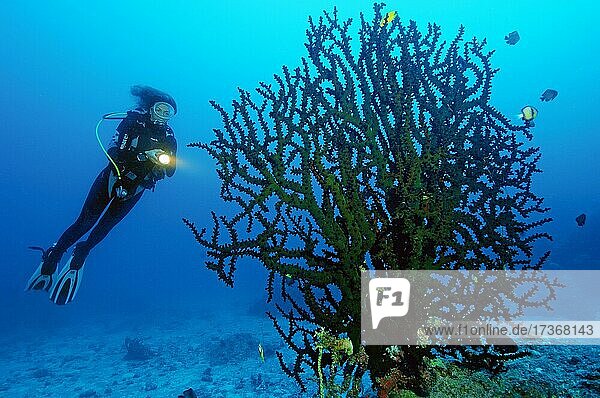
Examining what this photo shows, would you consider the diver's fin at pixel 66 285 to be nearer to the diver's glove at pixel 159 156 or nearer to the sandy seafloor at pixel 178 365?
the diver's glove at pixel 159 156

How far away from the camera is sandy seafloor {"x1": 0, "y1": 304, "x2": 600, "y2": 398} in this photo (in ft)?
12.7

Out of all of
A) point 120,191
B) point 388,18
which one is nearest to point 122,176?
point 120,191

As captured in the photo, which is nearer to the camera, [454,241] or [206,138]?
[454,241]

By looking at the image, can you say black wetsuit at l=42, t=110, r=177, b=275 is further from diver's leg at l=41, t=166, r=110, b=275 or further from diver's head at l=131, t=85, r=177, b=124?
diver's head at l=131, t=85, r=177, b=124

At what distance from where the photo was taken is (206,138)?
124 meters

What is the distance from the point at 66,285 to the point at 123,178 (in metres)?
2.67

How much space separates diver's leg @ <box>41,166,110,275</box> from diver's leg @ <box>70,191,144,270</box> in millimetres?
138

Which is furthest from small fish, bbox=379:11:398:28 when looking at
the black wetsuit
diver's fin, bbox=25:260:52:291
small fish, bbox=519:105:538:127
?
diver's fin, bbox=25:260:52:291

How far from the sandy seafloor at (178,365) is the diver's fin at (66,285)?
17.1 ft

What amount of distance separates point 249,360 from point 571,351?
14537 mm

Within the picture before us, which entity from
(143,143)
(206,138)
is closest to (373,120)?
(143,143)

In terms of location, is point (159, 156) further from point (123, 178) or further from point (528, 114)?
point (528, 114)

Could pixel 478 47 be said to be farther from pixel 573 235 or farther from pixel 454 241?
pixel 573 235

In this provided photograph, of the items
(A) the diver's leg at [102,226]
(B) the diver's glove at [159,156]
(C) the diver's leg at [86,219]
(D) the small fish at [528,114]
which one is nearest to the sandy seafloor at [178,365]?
(D) the small fish at [528,114]
